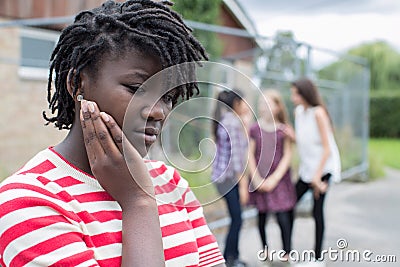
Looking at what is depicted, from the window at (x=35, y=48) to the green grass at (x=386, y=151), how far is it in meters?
6.59

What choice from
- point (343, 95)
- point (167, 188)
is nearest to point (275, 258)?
point (167, 188)

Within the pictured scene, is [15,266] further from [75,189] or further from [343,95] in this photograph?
[343,95]

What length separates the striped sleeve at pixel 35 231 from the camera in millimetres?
896

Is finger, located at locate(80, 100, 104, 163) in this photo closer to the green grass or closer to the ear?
the ear

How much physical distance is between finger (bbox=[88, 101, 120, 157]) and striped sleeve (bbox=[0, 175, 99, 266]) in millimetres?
131

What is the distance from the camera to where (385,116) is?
2311 cm

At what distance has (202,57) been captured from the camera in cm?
119

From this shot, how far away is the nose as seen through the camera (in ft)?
3.24

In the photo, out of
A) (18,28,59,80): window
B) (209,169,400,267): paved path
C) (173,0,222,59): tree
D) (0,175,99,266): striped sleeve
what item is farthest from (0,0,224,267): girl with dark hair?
(173,0,222,59): tree

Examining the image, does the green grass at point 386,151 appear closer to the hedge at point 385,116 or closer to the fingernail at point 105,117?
the hedge at point 385,116

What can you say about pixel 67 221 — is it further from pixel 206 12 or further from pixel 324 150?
pixel 206 12

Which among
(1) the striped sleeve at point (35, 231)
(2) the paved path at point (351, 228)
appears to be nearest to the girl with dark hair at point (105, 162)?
(1) the striped sleeve at point (35, 231)

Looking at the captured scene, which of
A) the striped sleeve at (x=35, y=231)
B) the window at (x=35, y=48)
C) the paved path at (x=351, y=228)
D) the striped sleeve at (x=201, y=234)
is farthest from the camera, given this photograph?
the window at (x=35, y=48)

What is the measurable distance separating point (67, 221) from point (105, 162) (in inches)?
4.8
